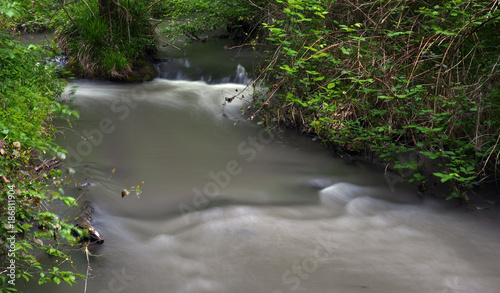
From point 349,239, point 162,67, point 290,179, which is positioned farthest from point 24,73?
point 162,67

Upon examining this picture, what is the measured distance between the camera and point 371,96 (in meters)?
5.05

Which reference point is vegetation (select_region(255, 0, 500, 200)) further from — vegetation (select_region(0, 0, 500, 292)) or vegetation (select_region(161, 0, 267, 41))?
vegetation (select_region(161, 0, 267, 41))

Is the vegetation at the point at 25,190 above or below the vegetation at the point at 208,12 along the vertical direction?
below

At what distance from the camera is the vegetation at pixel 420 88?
4.04 m

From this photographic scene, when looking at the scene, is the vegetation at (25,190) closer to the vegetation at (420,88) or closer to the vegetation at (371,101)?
the vegetation at (371,101)

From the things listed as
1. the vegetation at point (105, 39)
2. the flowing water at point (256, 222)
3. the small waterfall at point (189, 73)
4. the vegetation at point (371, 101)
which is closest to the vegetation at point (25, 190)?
the vegetation at point (371, 101)

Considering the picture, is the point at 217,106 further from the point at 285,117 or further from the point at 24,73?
the point at 24,73

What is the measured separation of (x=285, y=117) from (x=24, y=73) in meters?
3.25

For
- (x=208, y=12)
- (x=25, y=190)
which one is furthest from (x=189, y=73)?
(x=25, y=190)

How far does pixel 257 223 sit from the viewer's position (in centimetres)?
381

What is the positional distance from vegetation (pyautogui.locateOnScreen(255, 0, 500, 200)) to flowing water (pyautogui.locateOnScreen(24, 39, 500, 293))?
0.42 m

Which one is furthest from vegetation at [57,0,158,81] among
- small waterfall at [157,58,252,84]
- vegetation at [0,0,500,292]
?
vegetation at [0,0,500,292]

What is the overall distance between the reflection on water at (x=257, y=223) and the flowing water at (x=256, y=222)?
1cm

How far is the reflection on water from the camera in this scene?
121 inches
